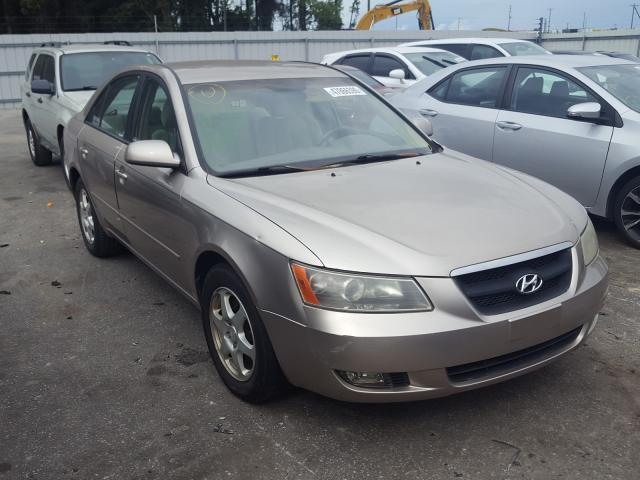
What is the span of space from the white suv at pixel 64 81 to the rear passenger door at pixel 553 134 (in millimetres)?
4750

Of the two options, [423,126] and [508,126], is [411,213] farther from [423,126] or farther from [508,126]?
[508,126]

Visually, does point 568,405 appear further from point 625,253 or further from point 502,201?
point 625,253

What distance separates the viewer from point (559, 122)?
589 centimetres

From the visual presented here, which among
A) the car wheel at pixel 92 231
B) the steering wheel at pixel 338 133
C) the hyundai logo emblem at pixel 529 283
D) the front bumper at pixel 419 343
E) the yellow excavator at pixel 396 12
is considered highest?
the yellow excavator at pixel 396 12

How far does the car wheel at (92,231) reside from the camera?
213 inches

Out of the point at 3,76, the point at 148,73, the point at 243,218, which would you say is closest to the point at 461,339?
the point at 243,218

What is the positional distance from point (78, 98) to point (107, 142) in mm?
3754

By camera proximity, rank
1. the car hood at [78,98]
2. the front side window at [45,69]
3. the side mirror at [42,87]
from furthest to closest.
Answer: the front side window at [45,69] < the side mirror at [42,87] < the car hood at [78,98]

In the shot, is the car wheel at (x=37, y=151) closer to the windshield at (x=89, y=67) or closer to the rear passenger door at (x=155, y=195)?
the windshield at (x=89, y=67)

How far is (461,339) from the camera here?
262 centimetres

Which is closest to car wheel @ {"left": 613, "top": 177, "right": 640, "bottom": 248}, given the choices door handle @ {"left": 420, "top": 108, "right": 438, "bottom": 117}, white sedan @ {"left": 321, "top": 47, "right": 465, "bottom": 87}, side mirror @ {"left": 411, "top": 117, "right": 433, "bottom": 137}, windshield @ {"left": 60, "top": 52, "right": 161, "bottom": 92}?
side mirror @ {"left": 411, "top": 117, "right": 433, "bottom": 137}

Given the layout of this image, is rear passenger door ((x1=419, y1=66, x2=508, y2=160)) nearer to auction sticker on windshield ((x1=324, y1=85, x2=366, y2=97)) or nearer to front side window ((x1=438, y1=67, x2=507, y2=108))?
front side window ((x1=438, y1=67, x2=507, y2=108))

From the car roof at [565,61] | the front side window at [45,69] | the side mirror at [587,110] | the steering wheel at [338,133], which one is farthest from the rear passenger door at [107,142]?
the front side window at [45,69]

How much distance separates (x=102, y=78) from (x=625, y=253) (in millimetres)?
6700
